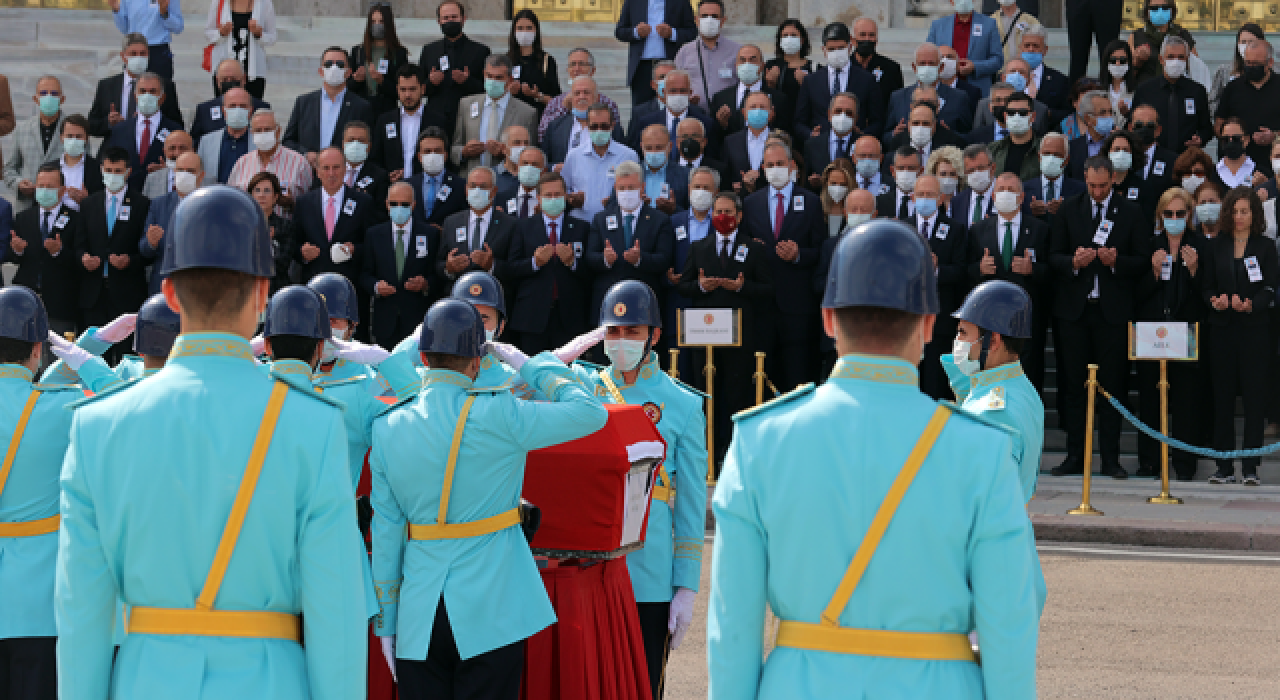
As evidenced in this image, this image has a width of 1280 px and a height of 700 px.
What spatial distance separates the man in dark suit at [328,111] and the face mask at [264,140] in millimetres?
760

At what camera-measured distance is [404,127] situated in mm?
15742

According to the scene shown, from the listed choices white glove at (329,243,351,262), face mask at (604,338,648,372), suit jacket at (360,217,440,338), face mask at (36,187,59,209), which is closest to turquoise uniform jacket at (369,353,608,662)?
face mask at (604,338,648,372)

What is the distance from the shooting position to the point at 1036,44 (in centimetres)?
1652

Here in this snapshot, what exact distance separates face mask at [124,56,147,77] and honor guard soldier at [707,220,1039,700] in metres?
14.8

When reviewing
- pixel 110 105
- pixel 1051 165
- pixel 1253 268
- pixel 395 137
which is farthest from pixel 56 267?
pixel 1253 268

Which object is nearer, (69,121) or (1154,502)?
(1154,502)

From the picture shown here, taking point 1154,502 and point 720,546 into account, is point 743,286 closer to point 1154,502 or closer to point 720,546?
point 1154,502

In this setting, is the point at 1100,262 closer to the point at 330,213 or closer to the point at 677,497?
the point at 330,213

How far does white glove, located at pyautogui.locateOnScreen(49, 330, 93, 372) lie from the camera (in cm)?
547

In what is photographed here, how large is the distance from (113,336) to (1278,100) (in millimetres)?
13425

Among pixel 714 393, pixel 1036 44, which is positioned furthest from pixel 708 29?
pixel 714 393

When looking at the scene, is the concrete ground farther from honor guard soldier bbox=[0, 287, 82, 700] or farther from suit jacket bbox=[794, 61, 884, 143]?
suit jacket bbox=[794, 61, 884, 143]

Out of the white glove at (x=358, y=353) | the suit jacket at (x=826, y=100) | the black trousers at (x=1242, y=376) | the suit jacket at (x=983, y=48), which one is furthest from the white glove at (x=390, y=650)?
the suit jacket at (x=983, y=48)

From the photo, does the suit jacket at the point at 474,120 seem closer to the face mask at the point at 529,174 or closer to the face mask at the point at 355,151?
the face mask at the point at 355,151
